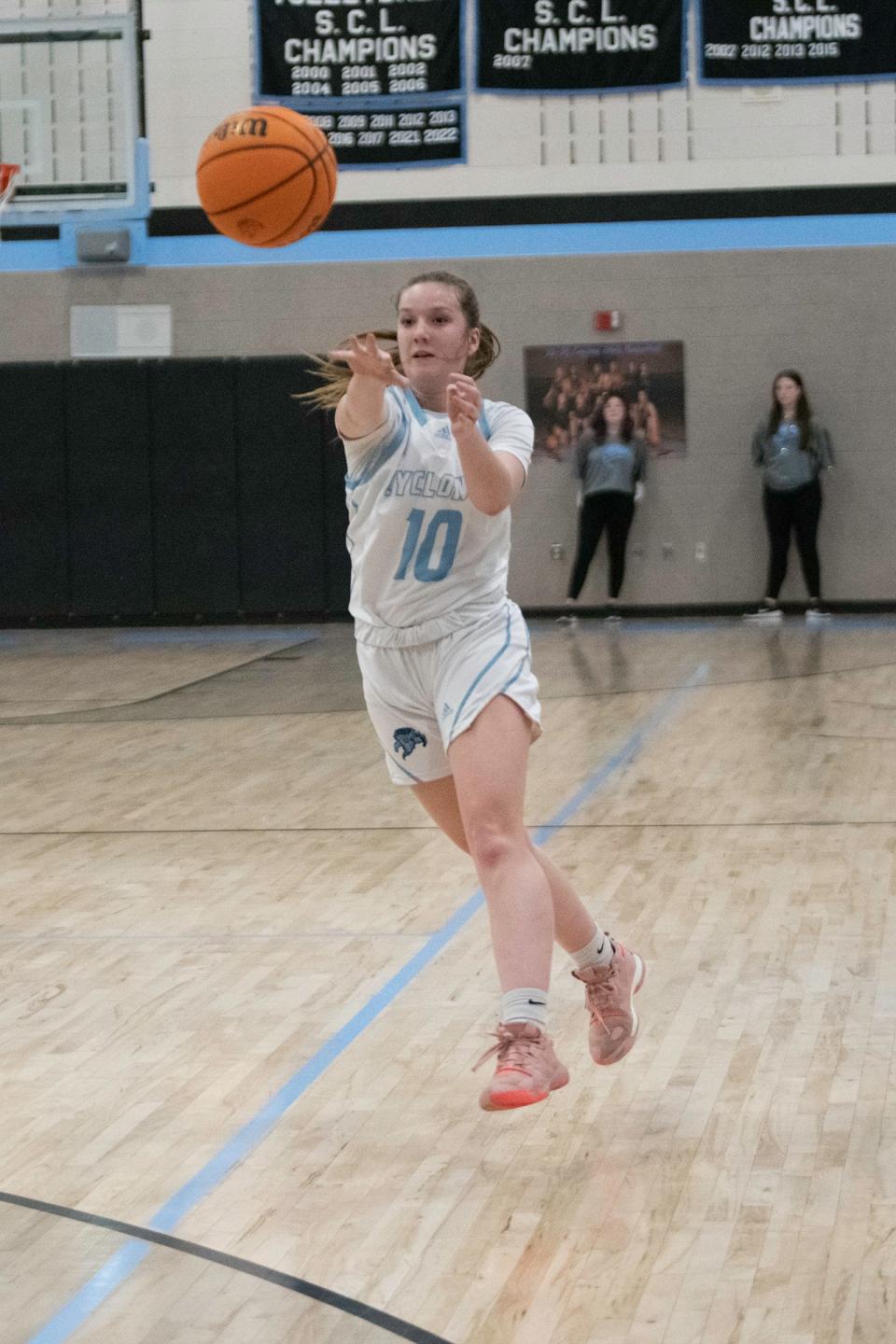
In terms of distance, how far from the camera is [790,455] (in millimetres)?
14141

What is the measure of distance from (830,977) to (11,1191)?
220 centimetres

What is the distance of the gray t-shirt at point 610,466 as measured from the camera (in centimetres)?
1418

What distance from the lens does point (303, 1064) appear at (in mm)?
4020

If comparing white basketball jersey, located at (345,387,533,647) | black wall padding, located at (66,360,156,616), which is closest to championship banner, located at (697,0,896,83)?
black wall padding, located at (66,360,156,616)

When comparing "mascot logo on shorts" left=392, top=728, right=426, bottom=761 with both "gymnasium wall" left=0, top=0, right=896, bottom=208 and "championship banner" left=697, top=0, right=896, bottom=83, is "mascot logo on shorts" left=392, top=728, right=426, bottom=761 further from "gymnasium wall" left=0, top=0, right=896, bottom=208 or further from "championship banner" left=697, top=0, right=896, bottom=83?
"championship banner" left=697, top=0, right=896, bottom=83

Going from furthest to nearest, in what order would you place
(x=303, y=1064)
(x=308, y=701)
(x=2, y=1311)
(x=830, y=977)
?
(x=308, y=701)
(x=830, y=977)
(x=303, y=1064)
(x=2, y=1311)

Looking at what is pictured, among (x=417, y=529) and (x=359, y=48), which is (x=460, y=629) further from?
(x=359, y=48)

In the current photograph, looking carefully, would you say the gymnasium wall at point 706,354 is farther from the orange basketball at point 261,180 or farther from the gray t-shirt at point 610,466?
the orange basketball at point 261,180

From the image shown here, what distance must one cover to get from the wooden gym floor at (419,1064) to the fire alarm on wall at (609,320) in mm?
6785

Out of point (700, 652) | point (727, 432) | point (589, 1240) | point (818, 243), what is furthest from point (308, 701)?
point (589, 1240)

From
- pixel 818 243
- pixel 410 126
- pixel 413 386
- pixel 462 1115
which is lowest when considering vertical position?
pixel 462 1115

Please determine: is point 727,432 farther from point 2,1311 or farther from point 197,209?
point 2,1311

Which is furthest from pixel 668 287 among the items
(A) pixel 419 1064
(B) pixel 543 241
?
(A) pixel 419 1064

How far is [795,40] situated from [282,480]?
17.3 feet
